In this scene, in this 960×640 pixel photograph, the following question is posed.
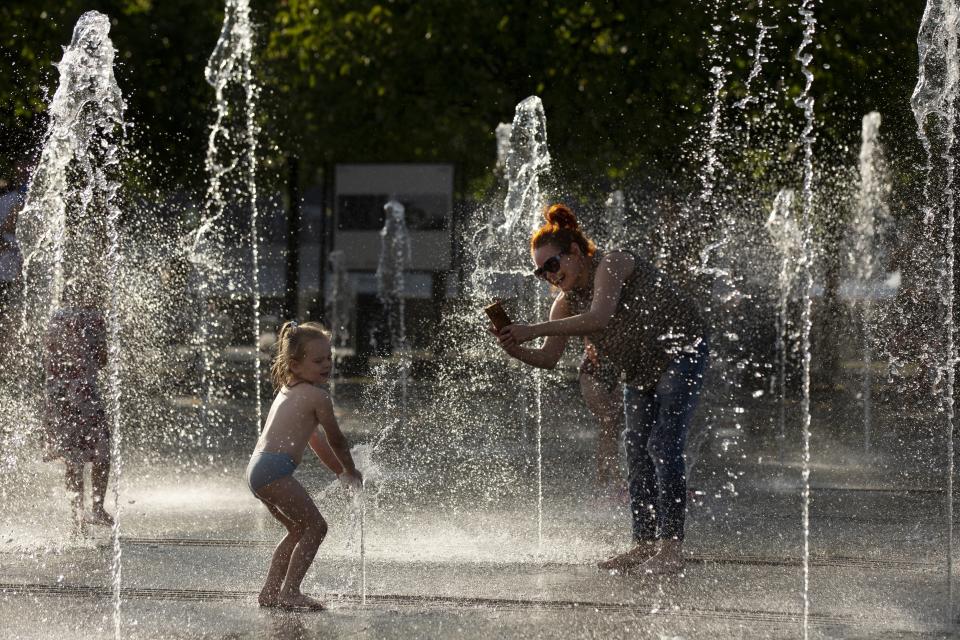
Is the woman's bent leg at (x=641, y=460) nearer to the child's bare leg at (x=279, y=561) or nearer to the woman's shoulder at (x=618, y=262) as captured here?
the woman's shoulder at (x=618, y=262)

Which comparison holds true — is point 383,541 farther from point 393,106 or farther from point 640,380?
point 393,106

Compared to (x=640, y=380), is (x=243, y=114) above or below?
above

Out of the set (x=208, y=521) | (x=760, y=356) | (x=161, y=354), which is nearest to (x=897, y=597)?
(x=208, y=521)

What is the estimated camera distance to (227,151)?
26969mm

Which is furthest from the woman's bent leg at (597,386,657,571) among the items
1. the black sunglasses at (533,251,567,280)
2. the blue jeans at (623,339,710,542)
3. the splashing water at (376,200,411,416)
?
the splashing water at (376,200,411,416)

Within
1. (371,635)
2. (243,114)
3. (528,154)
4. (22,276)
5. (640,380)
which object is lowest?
(371,635)

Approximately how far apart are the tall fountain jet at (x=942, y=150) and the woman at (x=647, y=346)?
6.01 feet

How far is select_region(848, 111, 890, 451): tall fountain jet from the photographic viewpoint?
1905 centimetres

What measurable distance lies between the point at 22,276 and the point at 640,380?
1023 cm

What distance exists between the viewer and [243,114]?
91.2 feet

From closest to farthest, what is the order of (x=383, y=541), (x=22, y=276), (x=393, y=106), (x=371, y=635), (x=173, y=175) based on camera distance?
(x=371, y=635), (x=383, y=541), (x=22, y=276), (x=393, y=106), (x=173, y=175)

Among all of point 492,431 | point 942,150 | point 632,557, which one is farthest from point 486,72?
point 632,557

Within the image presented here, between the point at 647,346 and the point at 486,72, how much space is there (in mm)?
16034

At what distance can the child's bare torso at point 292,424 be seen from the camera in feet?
16.2
